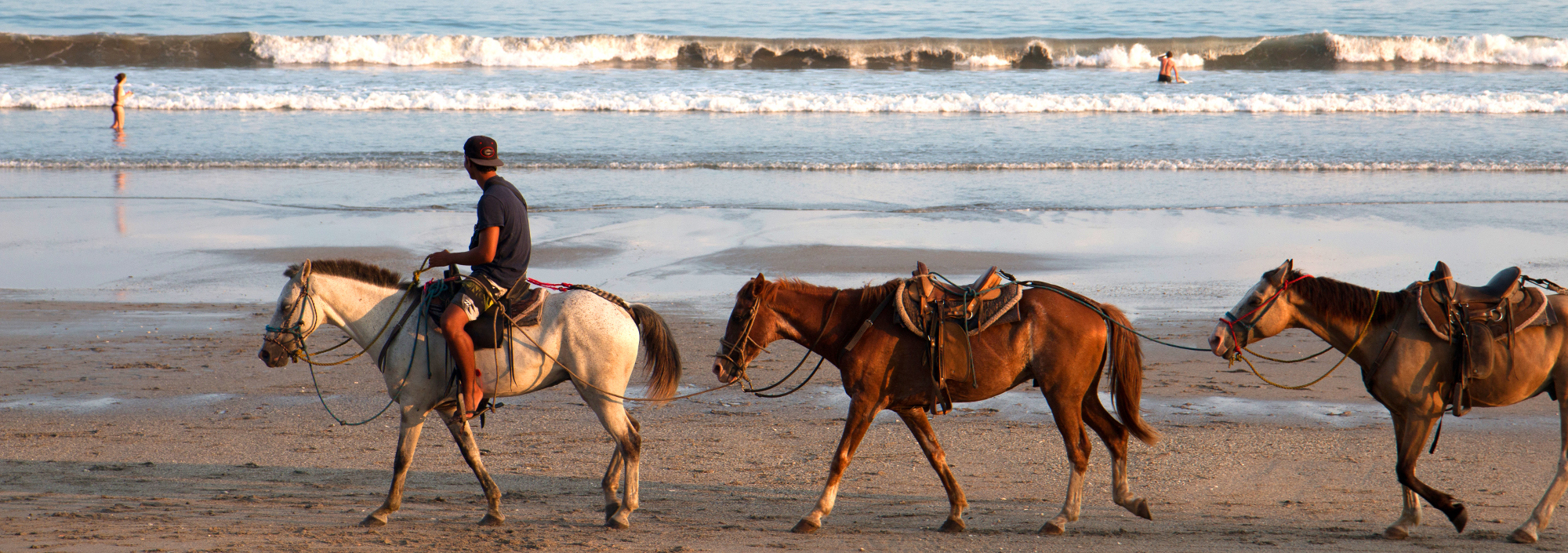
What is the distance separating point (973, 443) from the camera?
674 cm

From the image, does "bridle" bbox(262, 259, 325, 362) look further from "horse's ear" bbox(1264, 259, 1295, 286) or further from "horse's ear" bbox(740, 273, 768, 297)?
"horse's ear" bbox(1264, 259, 1295, 286)

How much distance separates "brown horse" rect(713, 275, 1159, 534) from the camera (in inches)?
209

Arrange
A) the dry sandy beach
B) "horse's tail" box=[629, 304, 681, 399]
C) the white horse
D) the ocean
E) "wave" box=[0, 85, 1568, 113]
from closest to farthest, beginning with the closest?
the dry sandy beach → the white horse → "horse's tail" box=[629, 304, 681, 399] → the ocean → "wave" box=[0, 85, 1568, 113]

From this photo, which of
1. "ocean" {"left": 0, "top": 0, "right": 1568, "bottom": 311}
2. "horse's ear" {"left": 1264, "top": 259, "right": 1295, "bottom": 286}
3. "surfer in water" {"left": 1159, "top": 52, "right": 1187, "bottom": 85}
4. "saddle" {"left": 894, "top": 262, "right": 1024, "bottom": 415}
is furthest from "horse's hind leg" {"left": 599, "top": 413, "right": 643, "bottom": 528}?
"surfer in water" {"left": 1159, "top": 52, "right": 1187, "bottom": 85}

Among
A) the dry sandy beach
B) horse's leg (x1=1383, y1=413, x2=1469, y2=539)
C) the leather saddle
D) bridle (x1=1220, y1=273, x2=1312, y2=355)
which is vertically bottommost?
the dry sandy beach

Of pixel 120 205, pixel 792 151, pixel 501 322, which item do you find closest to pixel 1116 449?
pixel 501 322

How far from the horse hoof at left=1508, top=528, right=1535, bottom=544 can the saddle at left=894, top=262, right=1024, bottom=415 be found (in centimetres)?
252

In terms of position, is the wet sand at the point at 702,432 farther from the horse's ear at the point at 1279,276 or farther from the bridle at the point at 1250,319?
the horse's ear at the point at 1279,276

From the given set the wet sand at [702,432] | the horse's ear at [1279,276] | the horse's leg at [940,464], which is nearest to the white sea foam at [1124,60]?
the wet sand at [702,432]

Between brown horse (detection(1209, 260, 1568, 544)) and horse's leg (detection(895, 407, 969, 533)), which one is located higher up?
brown horse (detection(1209, 260, 1568, 544))

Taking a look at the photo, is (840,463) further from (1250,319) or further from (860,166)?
(860,166)

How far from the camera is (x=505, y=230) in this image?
209 inches

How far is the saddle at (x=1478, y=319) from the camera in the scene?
5121mm

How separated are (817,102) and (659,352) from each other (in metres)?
20.5
